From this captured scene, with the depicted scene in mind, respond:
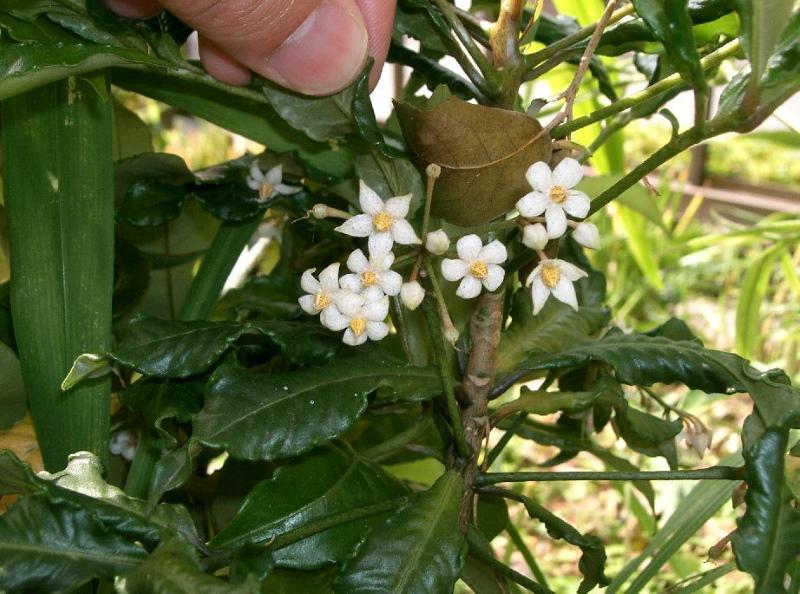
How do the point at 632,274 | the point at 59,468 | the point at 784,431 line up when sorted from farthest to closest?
the point at 632,274 < the point at 59,468 < the point at 784,431

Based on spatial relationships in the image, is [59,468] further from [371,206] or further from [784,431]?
[784,431]

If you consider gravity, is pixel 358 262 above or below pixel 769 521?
above

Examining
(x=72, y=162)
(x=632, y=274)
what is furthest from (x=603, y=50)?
(x=632, y=274)

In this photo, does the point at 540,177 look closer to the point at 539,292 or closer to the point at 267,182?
the point at 539,292

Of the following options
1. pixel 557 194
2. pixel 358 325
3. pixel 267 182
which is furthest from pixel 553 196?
pixel 267 182

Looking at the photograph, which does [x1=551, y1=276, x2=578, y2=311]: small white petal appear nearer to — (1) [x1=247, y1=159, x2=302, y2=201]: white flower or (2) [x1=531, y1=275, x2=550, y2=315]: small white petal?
(2) [x1=531, y1=275, x2=550, y2=315]: small white petal

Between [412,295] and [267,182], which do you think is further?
[267,182]

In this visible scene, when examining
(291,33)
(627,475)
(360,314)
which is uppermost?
(291,33)
